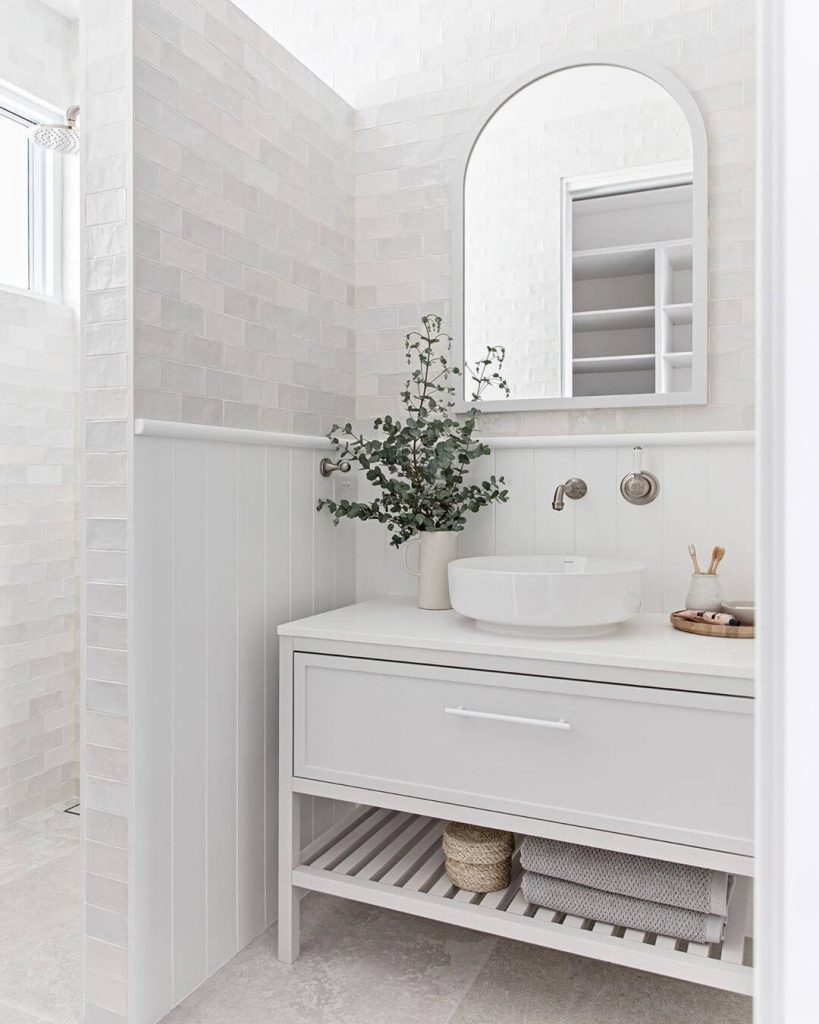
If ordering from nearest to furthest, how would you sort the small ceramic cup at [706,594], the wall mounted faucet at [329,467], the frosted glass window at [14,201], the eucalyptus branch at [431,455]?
the small ceramic cup at [706,594] → the eucalyptus branch at [431,455] → the wall mounted faucet at [329,467] → the frosted glass window at [14,201]

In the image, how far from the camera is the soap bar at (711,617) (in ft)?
5.17

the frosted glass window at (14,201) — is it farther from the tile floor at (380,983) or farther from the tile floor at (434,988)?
the tile floor at (434,988)

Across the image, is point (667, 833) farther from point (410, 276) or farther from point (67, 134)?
point (67, 134)

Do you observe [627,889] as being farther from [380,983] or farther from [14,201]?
[14,201]

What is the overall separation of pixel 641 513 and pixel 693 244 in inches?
25.2


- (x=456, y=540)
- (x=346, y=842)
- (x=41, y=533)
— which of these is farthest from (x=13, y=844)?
(x=456, y=540)

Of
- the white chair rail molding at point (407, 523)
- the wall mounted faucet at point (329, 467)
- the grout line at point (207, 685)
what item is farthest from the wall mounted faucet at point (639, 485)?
the grout line at point (207, 685)

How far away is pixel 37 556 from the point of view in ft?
8.46

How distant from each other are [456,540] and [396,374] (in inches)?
20.1

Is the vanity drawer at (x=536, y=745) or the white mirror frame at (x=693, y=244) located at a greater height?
the white mirror frame at (x=693, y=244)

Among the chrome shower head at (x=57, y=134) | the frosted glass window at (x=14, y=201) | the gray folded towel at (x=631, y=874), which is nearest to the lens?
the gray folded towel at (x=631, y=874)

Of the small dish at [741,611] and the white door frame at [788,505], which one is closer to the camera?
the white door frame at [788,505]

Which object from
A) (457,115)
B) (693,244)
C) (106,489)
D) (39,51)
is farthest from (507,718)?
(39,51)

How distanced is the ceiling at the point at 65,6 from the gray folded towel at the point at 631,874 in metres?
2.91
